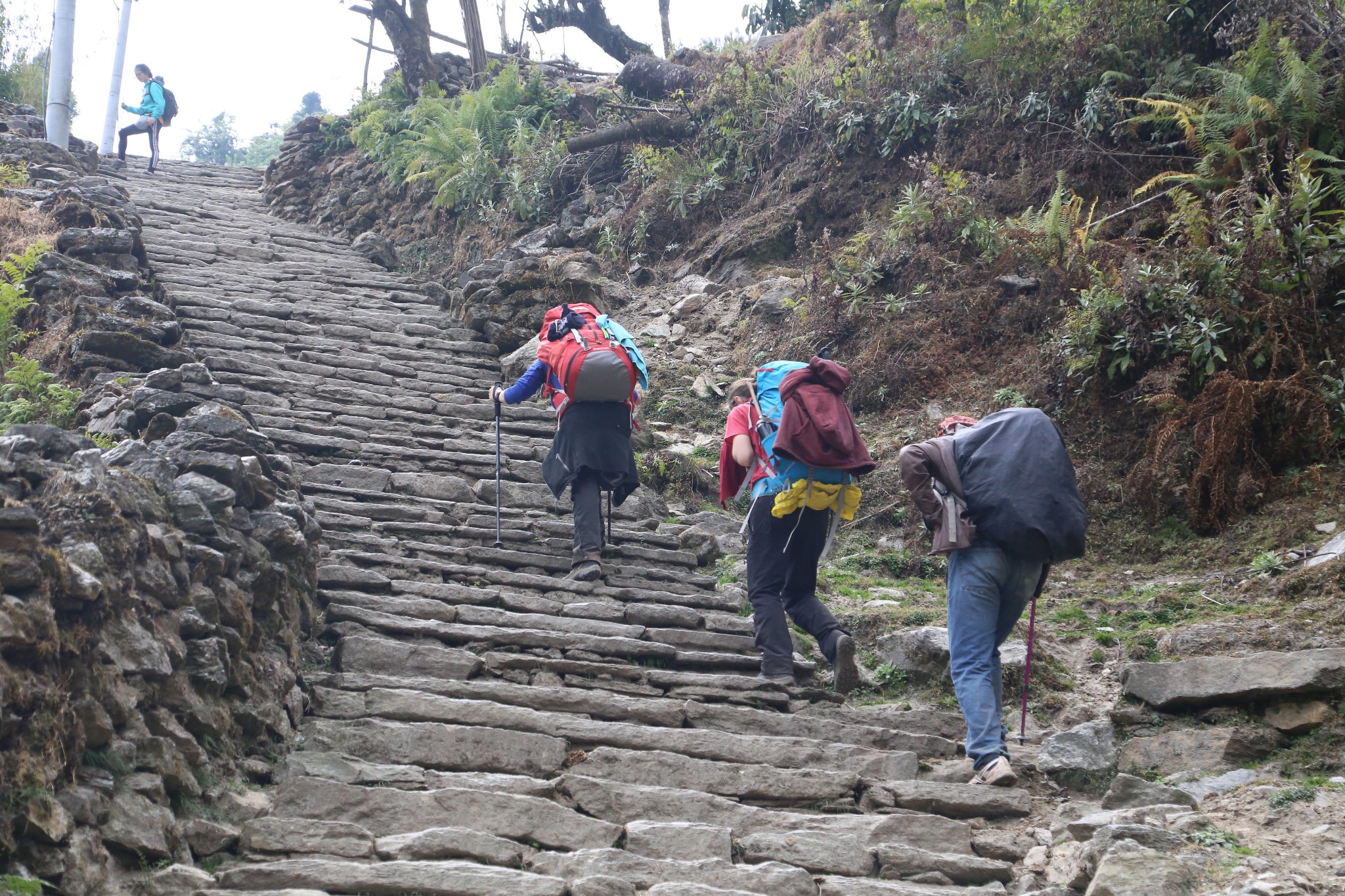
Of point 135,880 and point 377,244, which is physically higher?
point 377,244

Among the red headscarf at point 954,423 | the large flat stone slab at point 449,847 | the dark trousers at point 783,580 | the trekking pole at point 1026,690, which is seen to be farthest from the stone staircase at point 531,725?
the red headscarf at point 954,423

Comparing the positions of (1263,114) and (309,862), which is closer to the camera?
(309,862)

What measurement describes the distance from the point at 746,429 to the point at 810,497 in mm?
603

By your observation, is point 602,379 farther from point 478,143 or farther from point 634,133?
point 478,143

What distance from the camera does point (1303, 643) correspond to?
17.7ft

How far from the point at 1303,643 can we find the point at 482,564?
5.11 metres

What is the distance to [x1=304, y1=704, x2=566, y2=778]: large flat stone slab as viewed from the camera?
5133 mm

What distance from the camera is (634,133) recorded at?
16.8m

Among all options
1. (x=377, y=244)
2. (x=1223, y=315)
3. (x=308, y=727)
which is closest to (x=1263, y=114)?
(x=1223, y=315)

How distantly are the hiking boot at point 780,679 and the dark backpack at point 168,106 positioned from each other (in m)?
17.6

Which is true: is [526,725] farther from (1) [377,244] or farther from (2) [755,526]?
(1) [377,244]

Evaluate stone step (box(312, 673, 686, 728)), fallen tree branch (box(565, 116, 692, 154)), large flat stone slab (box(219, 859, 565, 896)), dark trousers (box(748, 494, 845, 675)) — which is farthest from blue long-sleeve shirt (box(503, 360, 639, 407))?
fallen tree branch (box(565, 116, 692, 154))

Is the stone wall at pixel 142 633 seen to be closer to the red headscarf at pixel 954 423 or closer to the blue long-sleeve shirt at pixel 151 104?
the red headscarf at pixel 954 423

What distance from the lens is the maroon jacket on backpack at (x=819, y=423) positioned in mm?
6297
